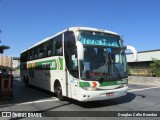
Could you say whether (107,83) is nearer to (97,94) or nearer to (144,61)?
(97,94)

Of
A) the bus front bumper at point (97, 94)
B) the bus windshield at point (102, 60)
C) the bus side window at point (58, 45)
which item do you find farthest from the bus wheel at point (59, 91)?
the bus windshield at point (102, 60)

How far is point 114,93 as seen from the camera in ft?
32.1

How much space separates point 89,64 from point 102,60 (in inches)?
25.5

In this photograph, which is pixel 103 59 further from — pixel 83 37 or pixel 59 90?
pixel 59 90

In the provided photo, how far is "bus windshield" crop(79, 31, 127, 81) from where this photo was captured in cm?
930

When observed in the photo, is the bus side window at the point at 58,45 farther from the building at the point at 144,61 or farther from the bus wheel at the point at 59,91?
the building at the point at 144,61

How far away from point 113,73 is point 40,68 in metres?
6.65

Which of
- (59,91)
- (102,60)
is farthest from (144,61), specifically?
(102,60)

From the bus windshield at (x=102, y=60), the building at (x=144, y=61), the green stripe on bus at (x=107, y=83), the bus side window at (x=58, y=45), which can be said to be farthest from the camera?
the building at (x=144, y=61)

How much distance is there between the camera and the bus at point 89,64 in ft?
30.3

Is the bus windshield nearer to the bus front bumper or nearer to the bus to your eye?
the bus

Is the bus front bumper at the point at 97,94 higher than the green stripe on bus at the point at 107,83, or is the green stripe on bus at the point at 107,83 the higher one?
the green stripe on bus at the point at 107,83

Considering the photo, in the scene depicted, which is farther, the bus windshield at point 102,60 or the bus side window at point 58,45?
the bus side window at point 58,45

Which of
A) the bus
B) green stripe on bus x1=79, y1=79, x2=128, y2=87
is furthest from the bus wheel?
green stripe on bus x1=79, y1=79, x2=128, y2=87
